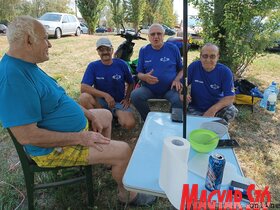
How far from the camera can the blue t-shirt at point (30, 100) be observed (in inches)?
59.6

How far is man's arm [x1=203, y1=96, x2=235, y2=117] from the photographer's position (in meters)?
2.70

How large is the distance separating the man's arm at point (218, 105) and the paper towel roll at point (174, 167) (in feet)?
5.25

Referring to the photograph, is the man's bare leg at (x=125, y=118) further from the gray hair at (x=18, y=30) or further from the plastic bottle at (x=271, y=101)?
the plastic bottle at (x=271, y=101)

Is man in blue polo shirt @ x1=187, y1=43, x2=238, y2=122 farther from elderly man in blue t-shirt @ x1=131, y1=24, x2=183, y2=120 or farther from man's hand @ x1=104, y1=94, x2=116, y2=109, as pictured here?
man's hand @ x1=104, y1=94, x2=116, y2=109

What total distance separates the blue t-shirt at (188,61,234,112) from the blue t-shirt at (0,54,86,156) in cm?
161

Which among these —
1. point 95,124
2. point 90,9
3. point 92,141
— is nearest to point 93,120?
point 95,124

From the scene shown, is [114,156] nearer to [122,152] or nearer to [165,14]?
[122,152]

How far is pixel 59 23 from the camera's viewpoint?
1227 cm

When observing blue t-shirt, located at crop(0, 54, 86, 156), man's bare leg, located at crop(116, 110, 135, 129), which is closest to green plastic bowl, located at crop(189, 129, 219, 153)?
blue t-shirt, located at crop(0, 54, 86, 156)

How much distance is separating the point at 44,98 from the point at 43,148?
1.12ft

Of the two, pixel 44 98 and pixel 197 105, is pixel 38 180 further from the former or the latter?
pixel 197 105

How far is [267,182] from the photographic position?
250 centimetres

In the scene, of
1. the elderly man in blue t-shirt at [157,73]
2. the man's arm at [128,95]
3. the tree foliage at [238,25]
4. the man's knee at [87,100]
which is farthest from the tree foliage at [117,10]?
the man's knee at [87,100]

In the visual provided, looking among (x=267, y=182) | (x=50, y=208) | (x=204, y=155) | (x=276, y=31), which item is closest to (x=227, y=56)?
(x=276, y=31)
